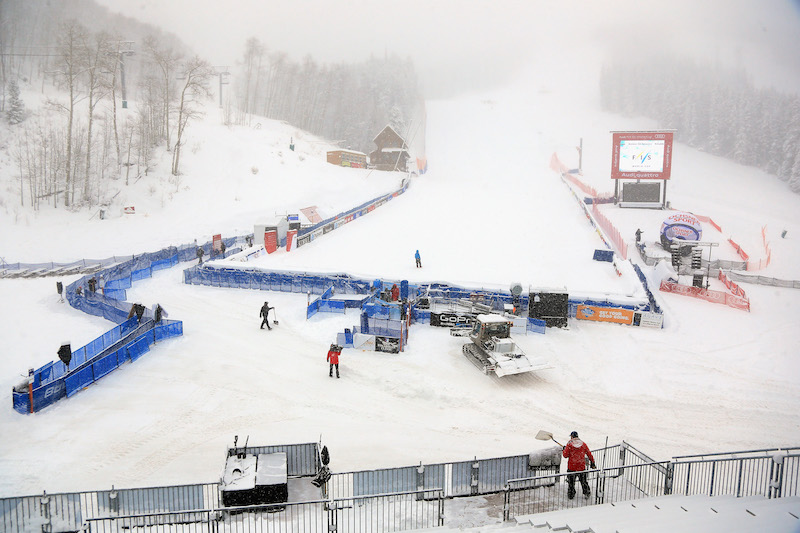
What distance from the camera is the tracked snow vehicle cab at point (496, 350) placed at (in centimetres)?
1675

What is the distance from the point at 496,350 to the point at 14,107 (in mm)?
55616

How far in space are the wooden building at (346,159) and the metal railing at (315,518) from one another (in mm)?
59874

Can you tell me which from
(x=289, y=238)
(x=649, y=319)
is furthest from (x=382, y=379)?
(x=289, y=238)

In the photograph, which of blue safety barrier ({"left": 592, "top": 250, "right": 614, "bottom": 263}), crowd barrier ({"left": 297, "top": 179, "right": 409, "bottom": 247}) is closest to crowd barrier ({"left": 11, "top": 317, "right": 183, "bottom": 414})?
crowd barrier ({"left": 297, "top": 179, "right": 409, "bottom": 247})

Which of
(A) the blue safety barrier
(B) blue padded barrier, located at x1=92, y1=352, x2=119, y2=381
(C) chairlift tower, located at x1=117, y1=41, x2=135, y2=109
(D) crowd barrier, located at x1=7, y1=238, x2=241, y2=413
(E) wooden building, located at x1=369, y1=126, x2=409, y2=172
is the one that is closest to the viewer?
(D) crowd barrier, located at x1=7, y1=238, x2=241, y2=413

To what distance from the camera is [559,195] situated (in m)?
57.0

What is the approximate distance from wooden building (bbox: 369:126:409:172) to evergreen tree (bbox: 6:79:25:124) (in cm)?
3769

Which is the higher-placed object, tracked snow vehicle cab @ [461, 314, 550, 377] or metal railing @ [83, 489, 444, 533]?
tracked snow vehicle cab @ [461, 314, 550, 377]

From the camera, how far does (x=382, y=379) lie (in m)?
17.3

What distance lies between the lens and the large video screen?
52.3 metres

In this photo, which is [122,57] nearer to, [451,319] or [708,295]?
[451,319]

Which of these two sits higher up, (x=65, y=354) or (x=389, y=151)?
(x=389, y=151)

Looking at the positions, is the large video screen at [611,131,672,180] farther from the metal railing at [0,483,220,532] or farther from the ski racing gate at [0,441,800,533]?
the metal railing at [0,483,220,532]

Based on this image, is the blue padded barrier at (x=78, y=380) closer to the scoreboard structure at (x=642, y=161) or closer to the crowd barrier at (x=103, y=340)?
the crowd barrier at (x=103, y=340)
